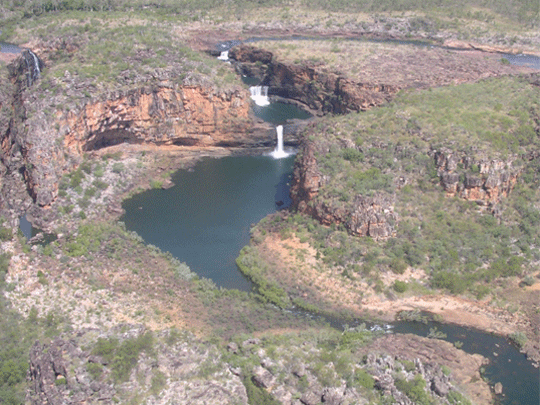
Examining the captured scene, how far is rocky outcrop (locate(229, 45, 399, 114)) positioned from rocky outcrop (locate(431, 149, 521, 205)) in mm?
14178

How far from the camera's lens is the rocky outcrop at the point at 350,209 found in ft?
154

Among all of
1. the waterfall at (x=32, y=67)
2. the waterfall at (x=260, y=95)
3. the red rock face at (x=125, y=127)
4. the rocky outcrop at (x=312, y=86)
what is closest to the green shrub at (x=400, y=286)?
the rocky outcrop at (x=312, y=86)

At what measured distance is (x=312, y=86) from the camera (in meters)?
69.6

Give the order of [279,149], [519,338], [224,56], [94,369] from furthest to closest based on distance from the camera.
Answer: [224,56] < [279,149] < [519,338] < [94,369]

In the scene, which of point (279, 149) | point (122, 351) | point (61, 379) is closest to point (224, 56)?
point (279, 149)

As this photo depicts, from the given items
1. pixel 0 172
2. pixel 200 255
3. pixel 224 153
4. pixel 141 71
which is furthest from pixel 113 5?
pixel 200 255

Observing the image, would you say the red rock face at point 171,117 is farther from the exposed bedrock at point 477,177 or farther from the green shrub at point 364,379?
the green shrub at point 364,379

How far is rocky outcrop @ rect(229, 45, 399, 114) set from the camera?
210 feet

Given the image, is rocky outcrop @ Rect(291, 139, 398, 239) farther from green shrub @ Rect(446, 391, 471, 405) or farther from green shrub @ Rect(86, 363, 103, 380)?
green shrub @ Rect(86, 363, 103, 380)

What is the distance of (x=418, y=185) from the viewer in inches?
1994

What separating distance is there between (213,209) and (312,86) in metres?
23.0

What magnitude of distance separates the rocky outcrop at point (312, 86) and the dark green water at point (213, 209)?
30.9 ft

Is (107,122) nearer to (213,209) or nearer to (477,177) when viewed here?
(213,209)

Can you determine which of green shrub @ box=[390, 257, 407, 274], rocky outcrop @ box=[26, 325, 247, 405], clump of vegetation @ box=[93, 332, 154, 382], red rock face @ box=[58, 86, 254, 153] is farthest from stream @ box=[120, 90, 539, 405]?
clump of vegetation @ box=[93, 332, 154, 382]
